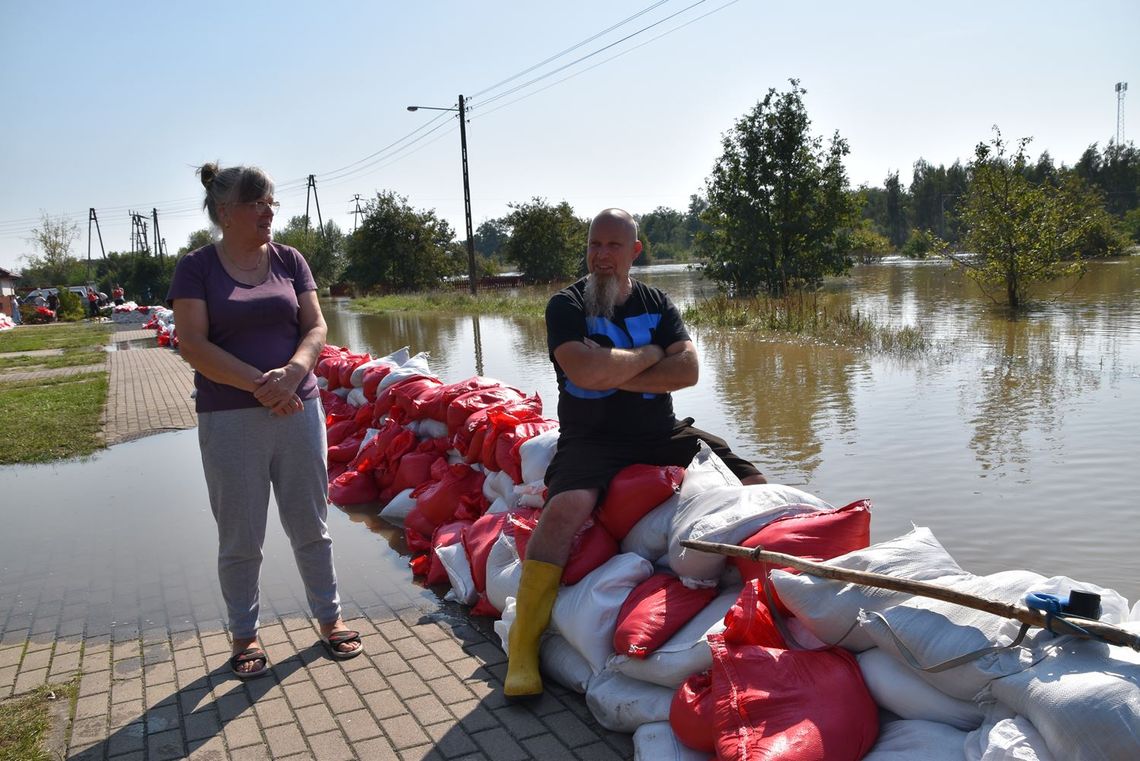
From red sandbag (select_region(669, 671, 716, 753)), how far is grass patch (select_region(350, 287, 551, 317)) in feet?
74.2

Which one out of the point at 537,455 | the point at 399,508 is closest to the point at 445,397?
the point at 399,508

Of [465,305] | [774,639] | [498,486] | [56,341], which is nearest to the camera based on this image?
[774,639]

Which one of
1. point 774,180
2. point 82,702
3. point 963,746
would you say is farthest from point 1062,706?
point 774,180

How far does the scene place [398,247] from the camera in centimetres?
4688

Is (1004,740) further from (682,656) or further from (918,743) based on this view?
(682,656)

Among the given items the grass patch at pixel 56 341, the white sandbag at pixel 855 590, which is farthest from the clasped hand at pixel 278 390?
the grass patch at pixel 56 341

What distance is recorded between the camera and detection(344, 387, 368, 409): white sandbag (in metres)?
7.74

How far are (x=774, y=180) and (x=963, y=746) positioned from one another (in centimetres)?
2567

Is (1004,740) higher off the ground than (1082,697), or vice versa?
(1082,697)

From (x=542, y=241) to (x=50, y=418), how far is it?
130ft

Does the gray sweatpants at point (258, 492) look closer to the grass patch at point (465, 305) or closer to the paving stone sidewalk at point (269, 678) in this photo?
the paving stone sidewalk at point (269, 678)

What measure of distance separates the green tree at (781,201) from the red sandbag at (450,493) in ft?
72.2

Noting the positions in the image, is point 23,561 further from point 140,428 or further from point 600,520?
point 140,428

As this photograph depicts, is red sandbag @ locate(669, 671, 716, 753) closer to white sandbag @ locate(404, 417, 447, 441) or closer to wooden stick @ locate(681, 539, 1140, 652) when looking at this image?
wooden stick @ locate(681, 539, 1140, 652)
